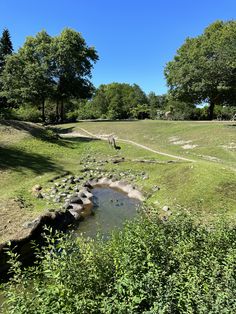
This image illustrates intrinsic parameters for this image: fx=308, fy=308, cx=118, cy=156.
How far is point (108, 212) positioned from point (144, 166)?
734 centimetres

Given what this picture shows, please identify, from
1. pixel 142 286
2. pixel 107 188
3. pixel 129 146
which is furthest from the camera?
pixel 129 146

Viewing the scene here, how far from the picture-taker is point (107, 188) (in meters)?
18.9

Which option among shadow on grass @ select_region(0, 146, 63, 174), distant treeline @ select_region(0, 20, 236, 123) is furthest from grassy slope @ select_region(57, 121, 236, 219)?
distant treeline @ select_region(0, 20, 236, 123)

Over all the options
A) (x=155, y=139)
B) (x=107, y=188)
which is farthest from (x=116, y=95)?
(x=107, y=188)

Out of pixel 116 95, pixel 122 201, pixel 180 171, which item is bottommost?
pixel 122 201

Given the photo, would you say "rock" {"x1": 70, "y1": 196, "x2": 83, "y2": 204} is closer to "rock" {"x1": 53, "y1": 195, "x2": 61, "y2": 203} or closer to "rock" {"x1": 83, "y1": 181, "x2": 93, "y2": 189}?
"rock" {"x1": 53, "y1": 195, "x2": 61, "y2": 203}

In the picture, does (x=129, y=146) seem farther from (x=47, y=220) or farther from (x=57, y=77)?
(x=57, y=77)

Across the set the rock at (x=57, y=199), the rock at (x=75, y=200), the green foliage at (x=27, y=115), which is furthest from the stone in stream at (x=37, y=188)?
the green foliage at (x=27, y=115)

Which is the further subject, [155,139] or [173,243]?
[155,139]

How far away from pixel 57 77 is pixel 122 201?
40.7 m

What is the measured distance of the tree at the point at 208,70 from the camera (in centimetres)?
3691

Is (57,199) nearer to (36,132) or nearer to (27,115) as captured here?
(36,132)

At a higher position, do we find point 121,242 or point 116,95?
point 116,95

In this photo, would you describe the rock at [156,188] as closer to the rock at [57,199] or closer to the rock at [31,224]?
the rock at [57,199]
